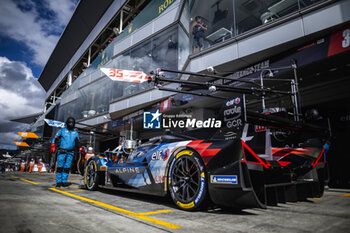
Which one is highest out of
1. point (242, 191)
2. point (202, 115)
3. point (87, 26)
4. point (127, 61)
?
point (87, 26)

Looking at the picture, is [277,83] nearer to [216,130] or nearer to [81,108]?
[216,130]

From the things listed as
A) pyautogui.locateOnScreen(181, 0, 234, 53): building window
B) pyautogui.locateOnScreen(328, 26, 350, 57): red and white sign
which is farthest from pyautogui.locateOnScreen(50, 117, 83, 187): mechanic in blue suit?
pyautogui.locateOnScreen(328, 26, 350, 57): red and white sign

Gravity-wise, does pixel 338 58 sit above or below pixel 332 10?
below

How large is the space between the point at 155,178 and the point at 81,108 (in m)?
21.1

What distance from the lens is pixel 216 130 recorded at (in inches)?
105

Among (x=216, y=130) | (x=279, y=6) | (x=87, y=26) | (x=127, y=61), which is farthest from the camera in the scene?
(x=87, y=26)

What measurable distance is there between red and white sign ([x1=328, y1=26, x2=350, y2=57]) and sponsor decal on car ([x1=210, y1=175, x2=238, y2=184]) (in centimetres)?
491

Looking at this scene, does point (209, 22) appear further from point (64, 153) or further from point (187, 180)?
point (187, 180)

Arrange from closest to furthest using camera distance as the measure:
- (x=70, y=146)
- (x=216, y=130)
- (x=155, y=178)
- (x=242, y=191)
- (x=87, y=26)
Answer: (x=242, y=191), (x=216, y=130), (x=155, y=178), (x=70, y=146), (x=87, y=26)

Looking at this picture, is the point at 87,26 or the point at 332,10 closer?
the point at 332,10

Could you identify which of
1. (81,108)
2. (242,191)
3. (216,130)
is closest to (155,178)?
(216,130)

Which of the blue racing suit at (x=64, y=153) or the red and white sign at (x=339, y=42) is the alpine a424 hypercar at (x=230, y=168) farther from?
the red and white sign at (x=339, y=42)

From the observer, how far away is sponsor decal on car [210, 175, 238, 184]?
2.06 m

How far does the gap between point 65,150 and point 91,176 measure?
1.03 meters
